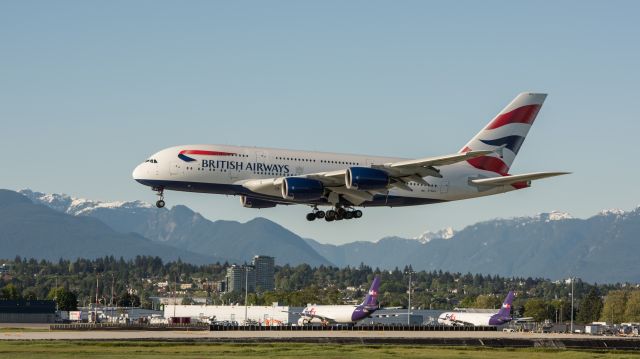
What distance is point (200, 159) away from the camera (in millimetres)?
99250

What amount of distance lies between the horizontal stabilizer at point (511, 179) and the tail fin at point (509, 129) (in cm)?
510

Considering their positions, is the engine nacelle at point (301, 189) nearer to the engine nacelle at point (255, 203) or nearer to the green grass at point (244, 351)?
the engine nacelle at point (255, 203)

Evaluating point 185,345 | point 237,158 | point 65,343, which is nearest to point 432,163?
point 237,158

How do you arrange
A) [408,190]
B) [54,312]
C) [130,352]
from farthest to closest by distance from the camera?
[54,312], [408,190], [130,352]

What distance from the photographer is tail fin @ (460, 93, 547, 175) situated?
114 meters

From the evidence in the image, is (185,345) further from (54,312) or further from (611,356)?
(54,312)

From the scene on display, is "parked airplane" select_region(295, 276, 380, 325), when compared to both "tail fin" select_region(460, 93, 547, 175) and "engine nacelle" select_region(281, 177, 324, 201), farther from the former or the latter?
"engine nacelle" select_region(281, 177, 324, 201)

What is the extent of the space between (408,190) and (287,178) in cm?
1323

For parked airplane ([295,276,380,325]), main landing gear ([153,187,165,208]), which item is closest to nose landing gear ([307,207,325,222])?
main landing gear ([153,187,165,208])

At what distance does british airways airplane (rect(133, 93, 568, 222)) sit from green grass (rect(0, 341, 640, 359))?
13727 mm

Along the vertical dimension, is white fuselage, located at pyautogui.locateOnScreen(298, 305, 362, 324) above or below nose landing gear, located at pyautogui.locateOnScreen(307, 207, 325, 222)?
below

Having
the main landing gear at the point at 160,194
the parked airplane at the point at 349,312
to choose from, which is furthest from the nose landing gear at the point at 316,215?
the parked airplane at the point at 349,312

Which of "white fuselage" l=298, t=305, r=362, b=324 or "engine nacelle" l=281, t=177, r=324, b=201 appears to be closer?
"engine nacelle" l=281, t=177, r=324, b=201

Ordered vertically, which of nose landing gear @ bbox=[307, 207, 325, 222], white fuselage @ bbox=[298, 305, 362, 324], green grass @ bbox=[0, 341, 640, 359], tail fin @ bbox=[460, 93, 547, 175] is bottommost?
green grass @ bbox=[0, 341, 640, 359]
